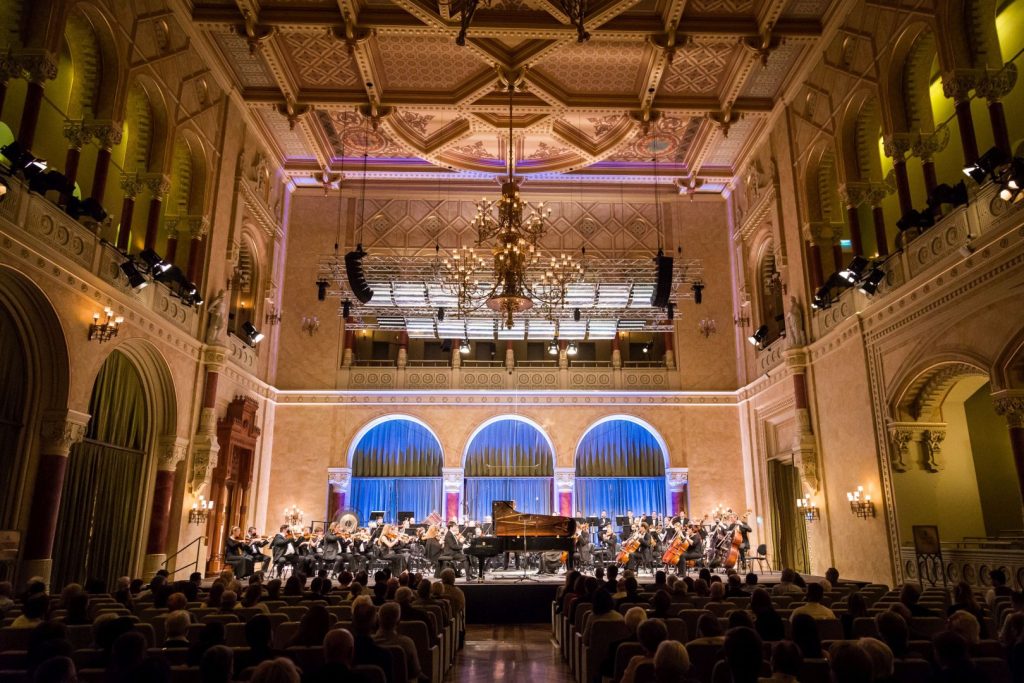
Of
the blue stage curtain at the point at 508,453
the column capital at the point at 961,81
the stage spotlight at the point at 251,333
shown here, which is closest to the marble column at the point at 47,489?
the stage spotlight at the point at 251,333

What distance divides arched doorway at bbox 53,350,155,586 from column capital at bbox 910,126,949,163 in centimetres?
1326

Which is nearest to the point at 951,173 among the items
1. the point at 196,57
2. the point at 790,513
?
the point at 790,513

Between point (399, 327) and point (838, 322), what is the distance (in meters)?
10.7

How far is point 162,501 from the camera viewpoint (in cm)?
1179

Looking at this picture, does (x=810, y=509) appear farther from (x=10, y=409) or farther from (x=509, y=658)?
(x=10, y=409)

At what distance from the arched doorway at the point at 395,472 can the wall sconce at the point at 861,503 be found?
10.9 m

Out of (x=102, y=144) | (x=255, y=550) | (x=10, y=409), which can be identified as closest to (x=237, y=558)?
(x=255, y=550)

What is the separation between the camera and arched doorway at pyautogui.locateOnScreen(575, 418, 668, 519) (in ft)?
63.2

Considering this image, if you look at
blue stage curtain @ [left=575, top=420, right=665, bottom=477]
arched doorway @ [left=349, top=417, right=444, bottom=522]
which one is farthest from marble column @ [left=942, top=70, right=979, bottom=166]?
arched doorway @ [left=349, top=417, right=444, bottom=522]

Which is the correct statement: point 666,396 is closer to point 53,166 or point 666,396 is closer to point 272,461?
point 272,461

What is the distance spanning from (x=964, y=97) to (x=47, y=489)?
13.3m

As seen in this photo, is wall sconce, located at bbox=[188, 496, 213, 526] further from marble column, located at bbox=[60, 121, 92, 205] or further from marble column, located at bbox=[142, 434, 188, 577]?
marble column, located at bbox=[60, 121, 92, 205]

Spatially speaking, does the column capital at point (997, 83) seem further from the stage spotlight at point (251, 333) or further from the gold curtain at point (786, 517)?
the stage spotlight at point (251, 333)

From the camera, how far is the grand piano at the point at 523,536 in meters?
12.4
